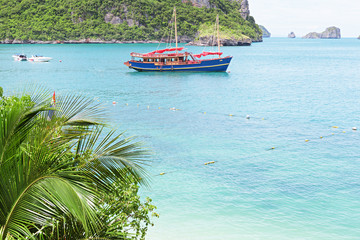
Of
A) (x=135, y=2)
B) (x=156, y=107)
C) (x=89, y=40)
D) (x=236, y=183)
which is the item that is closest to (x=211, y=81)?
(x=156, y=107)

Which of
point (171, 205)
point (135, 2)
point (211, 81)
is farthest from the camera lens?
point (135, 2)

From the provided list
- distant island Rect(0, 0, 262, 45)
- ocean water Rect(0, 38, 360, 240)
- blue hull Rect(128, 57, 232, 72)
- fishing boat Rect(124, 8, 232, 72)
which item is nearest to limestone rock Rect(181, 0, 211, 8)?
distant island Rect(0, 0, 262, 45)

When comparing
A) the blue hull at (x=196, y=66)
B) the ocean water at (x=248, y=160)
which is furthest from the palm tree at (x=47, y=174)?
the blue hull at (x=196, y=66)

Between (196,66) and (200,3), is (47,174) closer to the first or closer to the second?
(196,66)

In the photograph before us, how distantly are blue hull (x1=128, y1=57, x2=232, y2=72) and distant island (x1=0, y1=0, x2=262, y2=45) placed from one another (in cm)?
9997

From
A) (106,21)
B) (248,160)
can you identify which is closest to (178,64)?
(248,160)

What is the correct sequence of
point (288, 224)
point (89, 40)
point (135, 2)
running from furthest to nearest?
point (135, 2)
point (89, 40)
point (288, 224)

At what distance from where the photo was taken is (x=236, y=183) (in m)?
13.4

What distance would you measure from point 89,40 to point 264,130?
14582 cm

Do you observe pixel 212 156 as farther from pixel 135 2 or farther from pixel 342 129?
pixel 135 2

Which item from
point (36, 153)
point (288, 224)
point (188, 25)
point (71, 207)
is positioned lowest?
point (288, 224)

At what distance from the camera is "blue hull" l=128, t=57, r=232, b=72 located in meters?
51.3

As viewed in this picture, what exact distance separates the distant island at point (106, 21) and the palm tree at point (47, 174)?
148 metres

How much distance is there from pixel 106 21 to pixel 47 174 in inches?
6834
